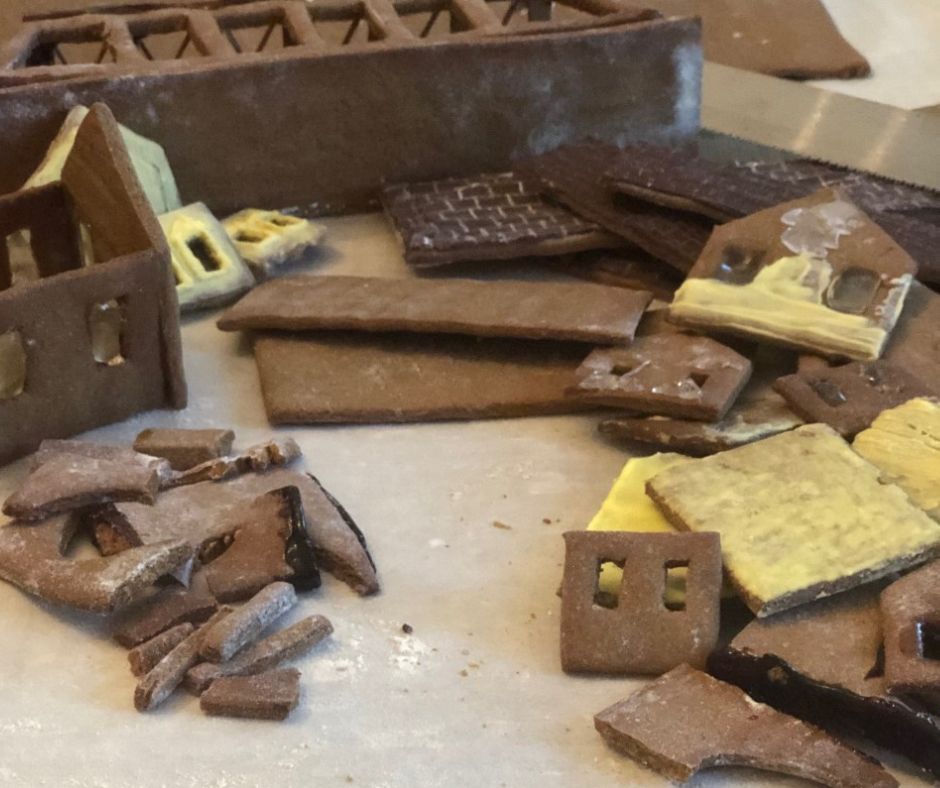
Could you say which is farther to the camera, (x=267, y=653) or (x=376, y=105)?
(x=376, y=105)

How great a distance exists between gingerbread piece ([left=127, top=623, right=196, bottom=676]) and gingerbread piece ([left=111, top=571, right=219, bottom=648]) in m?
0.01

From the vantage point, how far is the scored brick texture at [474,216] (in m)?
2.29

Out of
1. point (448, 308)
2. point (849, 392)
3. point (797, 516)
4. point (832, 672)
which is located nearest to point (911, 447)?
point (849, 392)

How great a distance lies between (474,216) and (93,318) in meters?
0.80

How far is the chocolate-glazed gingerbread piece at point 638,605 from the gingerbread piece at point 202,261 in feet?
3.25

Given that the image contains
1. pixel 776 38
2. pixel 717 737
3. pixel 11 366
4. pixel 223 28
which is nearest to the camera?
pixel 717 737

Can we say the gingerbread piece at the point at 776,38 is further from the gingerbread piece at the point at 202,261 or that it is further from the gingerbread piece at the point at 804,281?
the gingerbread piece at the point at 202,261

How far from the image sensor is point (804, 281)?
2.01 metres

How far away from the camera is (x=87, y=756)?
4.35 feet

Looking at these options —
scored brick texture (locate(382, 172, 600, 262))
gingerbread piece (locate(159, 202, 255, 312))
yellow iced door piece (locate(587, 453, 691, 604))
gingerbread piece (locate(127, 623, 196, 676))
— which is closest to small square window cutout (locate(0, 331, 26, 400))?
gingerbread piece (locate(159, 202, 255, 312))

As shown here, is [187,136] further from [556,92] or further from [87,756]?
[87,756]

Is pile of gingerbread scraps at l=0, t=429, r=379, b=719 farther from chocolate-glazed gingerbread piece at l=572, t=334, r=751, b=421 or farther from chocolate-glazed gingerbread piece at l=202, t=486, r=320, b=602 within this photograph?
chocolate-glazed gingerbread piece at l=572, t=334, r=751, b=421

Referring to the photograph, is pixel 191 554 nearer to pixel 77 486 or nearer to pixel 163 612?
pixel 163 612

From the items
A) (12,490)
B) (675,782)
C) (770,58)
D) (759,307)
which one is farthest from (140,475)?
(770,58)
